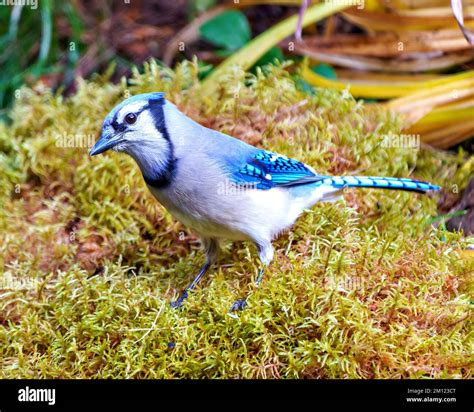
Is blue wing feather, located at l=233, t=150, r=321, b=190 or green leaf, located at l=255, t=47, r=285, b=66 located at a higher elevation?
green leaf, located at l=255, t=47, r=285, b=66

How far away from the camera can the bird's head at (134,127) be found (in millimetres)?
3391

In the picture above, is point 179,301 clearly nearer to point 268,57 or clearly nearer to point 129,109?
point 129,109

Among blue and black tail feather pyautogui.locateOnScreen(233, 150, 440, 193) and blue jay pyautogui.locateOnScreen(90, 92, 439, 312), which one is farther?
blue and black tail feather pyautogui.locateOnScreen(233, 150, 440, 193)

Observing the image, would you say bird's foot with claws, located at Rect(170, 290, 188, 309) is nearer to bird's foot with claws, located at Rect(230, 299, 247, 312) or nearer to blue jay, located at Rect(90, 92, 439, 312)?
blue jay, located at Rect(90, 92, 439, 312)

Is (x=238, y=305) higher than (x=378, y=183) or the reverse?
the reverse

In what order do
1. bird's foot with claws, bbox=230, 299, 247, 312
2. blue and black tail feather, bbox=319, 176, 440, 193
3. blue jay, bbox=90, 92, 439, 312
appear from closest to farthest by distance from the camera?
bird's foot with claws, bbox=230, 299, 247, 312
blue jay, bbox=90, 92, 439, 312
blue and black tail feather, bbox=319, 176, 440, 193

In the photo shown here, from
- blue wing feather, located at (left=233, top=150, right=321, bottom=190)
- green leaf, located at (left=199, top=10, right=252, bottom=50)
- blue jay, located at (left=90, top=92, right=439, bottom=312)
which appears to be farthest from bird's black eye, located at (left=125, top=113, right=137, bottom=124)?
green leaf, located at (left=199, top=10, right=252, bottom=50)

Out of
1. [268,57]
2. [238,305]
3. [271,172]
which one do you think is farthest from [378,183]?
[268,57]

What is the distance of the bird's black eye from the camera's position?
339 centimetres

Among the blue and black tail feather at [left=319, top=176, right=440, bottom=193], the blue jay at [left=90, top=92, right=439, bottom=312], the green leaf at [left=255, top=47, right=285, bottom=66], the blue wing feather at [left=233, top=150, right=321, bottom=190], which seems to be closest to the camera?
the blue jay at [left=90, top=92, right=439, bottom=312]

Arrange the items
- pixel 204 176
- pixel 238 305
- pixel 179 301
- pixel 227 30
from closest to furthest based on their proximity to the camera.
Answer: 1. pixel 238 305
2. pixel 204 176
3. pixel 179 301
4. pixel 227 30

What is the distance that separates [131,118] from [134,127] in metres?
0.05

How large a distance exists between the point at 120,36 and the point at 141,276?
372 centimetres

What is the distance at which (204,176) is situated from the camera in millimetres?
3445
